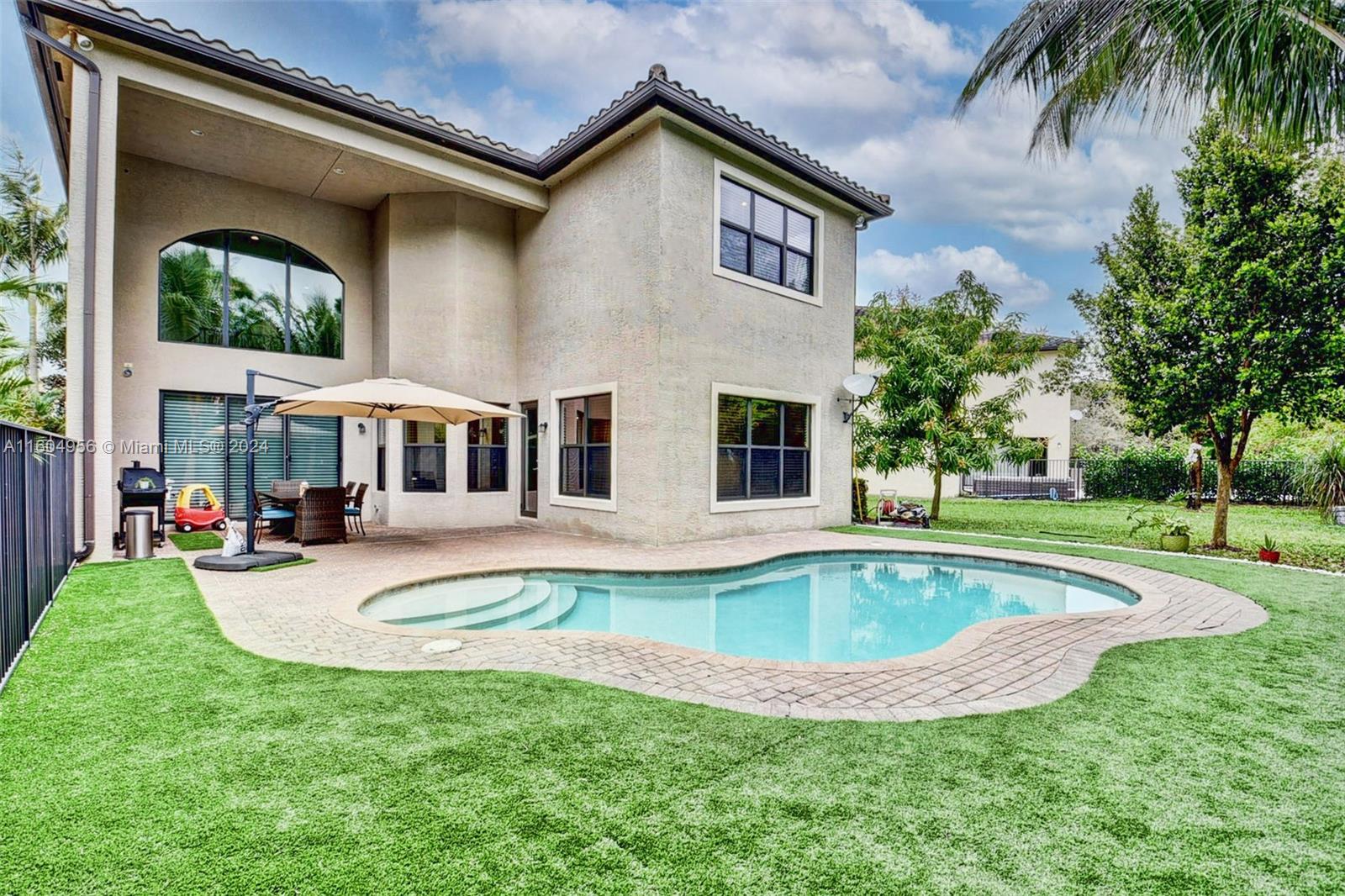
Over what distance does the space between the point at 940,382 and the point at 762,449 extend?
15.9 feet

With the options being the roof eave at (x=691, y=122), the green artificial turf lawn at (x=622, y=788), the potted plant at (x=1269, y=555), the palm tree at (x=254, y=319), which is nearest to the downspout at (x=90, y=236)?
the palm tree at (x=254, y=319)

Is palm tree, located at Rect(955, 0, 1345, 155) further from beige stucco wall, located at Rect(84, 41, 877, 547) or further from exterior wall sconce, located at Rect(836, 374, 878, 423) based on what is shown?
exterior wall sconce, located at Rect(836, 374, 878, 423)

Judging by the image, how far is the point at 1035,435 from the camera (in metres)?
25.9

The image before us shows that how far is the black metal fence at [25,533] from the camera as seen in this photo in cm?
383

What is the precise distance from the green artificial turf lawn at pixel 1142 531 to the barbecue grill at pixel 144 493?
569 inches

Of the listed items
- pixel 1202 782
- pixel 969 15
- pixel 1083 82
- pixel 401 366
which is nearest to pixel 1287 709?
pixel 1202 782

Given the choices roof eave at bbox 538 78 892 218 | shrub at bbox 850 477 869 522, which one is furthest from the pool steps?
shrub at bbox 850 477 869 522

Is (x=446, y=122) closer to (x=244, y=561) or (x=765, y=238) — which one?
(x=765, y=238)

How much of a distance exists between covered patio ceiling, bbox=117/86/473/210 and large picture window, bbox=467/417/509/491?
15.2ft

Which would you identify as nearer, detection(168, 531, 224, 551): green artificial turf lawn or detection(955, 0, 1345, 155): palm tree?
detection(955, 0, 1345, 155): palm tree

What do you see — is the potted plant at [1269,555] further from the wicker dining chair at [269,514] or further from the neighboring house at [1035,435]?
the neighboring house at [1035,435]

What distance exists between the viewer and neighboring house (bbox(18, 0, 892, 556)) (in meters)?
9.96

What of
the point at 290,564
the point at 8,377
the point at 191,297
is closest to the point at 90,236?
the point at 8,377

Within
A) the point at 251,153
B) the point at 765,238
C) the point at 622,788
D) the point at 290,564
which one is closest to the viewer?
the point at 622,788
